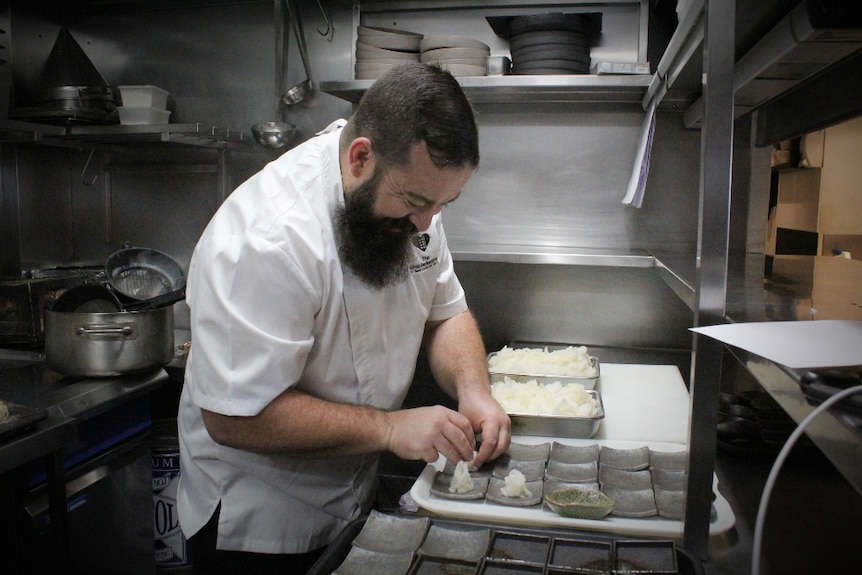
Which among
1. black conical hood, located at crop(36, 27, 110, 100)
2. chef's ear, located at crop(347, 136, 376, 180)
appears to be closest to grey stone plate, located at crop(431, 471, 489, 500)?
chef's ear, located at crop(347, 136, 376, 180)

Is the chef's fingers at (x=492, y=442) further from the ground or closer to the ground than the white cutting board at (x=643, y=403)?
further from the ground

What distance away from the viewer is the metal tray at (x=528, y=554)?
39.3 inches

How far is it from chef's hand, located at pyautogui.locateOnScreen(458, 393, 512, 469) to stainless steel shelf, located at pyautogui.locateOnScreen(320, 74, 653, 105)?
1336mm

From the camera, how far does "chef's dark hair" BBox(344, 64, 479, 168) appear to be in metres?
1.31

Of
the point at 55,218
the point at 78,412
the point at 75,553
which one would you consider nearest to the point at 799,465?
the point at 78,412

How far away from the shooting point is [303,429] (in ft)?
4.58

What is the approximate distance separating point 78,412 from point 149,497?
21.5 inches

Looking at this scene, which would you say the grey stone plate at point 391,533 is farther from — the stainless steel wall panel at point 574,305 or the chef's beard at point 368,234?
the stainless steel wall panel at point 574,305

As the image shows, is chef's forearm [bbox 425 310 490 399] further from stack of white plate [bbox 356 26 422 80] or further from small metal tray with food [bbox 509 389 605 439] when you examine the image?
stack of white plate [bbox 356 26 422 80]

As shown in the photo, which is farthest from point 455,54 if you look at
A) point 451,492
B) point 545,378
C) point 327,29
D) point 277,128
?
point 451,492

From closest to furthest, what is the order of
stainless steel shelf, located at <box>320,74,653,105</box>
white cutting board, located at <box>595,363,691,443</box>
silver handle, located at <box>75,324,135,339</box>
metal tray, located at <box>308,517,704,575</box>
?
1. metal tray, located at <box>308,517,704,575</box>
2. white cutting board, located at <box>595,363,691,443</box>
3. silver handle, located at <box>75,324,135,339</box>
4. stainless steel shelf, located at <box>320,74,653,105</box>

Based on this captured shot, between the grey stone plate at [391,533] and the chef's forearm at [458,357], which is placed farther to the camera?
the chef's forearm at [458,357]

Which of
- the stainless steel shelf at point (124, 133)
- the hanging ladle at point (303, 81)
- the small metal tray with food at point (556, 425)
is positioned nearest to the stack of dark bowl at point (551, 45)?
the hanging ladle at point (303, 81)

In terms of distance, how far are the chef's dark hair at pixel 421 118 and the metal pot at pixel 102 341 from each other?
1.31 metres
